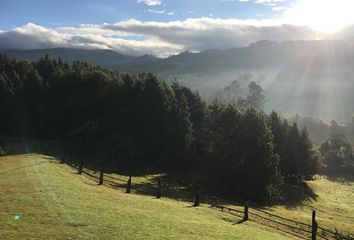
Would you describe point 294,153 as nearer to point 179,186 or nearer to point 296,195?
point 296,195

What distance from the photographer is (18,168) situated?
4681 cm

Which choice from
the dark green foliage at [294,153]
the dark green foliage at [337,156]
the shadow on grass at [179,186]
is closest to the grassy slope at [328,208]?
the shadow on grass at [179,186]

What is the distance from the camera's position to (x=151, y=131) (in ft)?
308

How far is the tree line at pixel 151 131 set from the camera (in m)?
78.9

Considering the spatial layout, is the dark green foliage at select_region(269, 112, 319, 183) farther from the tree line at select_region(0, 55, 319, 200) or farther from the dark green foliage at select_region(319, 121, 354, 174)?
the dark green foliage at select_region(319, 121, 354, 174)

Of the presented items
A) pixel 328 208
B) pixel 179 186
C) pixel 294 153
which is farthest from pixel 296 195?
pixel 179 186

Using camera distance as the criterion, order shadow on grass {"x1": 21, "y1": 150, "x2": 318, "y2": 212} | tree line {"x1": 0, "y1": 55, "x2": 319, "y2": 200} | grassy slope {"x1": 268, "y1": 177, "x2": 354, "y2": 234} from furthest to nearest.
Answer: tree line {"x1": 0, "y1": 55, "x2": 319, "y2": 200} → shadow on grass {"x1": 21, "y1": 150, "x2": 318, "y2": 212} → grassy slope {"x1": 268, "y1": 177, "x2": 354, "y2": 234}

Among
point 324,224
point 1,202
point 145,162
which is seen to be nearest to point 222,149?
point 145,162

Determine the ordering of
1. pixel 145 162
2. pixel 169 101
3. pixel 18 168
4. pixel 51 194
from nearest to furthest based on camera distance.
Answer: pixel 51 194 < pixel 18 168 < pixel 145 162 < pixel 169 101

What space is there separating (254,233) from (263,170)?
4630 cm

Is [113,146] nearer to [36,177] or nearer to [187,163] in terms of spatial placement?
[187,163]

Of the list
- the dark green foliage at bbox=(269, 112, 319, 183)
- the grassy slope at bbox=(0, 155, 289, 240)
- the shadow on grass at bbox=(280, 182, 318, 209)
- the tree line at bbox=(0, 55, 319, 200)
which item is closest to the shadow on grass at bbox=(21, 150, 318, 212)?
the shadow on grass at bbox=(280, 182, 318, 209)

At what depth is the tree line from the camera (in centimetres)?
7894

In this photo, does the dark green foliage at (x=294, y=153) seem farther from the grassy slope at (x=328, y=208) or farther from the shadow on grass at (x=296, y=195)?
the grassy slope at (x=328, y=208)
